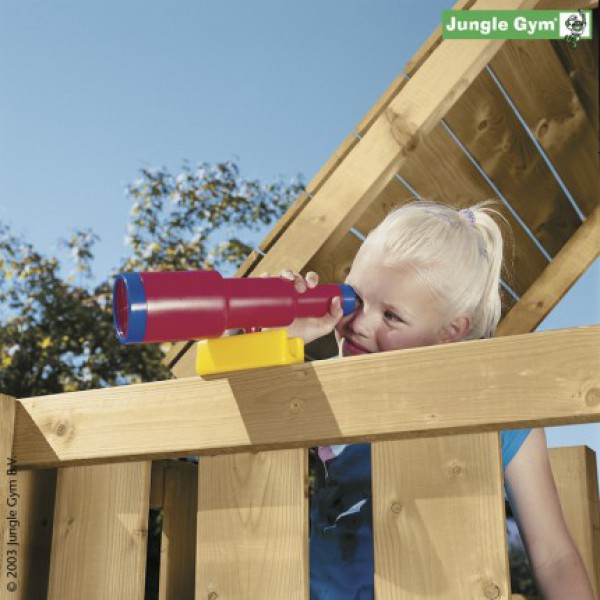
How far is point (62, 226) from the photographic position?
7.98m

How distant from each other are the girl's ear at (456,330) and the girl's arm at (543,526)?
36 cm

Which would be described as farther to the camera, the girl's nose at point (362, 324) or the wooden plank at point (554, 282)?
the wooden plank at point (554, 282)

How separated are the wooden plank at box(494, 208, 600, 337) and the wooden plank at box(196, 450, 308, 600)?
1.61 meters

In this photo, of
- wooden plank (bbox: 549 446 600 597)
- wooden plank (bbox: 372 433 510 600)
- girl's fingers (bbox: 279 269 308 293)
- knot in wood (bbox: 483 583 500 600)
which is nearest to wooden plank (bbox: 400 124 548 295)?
wooden plank (bbox: 549 446 600 597)

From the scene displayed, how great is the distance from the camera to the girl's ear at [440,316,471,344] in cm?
181

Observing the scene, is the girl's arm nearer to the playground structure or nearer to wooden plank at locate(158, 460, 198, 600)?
the playground structure

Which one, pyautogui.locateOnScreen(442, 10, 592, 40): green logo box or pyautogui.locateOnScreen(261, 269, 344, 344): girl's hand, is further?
pyautogui.locateOnScreen(442, 10, 592, 40): green logo box

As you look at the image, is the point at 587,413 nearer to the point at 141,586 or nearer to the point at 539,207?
the point at 141,586

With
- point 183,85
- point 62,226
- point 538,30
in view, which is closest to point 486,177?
point 538,30

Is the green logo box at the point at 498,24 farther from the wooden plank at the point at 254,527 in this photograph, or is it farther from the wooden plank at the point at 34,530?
the wooden plank at the point at 34,530

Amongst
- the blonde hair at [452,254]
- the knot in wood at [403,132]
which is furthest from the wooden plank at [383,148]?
the blonde hair at [452,254]

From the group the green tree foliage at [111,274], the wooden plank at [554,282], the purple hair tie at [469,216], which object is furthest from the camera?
the green tree foliage at [111,274]

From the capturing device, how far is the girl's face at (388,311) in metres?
1.72

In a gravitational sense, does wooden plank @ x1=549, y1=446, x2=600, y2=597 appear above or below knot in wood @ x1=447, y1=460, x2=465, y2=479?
above
